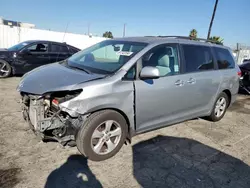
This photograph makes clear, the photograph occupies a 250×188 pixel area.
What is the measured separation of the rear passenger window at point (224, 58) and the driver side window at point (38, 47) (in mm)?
6475

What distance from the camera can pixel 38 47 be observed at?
8.44m

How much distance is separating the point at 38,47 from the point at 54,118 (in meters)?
6.58

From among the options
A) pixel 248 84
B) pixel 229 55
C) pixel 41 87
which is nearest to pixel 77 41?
pixel 248 84

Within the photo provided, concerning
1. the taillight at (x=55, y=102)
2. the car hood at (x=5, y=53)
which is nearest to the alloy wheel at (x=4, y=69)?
the car hood at (x=5, y=53)

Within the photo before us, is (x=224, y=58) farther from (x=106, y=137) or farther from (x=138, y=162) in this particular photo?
(x=106, y=137)

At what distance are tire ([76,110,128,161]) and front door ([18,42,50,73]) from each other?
632cm

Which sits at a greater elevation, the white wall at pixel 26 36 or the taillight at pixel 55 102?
the white wall at pixel 26 36

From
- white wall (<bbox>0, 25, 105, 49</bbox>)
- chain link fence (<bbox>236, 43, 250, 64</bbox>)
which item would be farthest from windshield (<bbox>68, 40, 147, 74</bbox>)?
chain link fence (<bbox>236, 43, 250, 64</bbox>)

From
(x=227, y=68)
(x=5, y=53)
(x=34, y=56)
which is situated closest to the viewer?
(x=227, y=68)

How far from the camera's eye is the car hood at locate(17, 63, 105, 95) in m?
2.70

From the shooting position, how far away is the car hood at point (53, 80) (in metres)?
2.70

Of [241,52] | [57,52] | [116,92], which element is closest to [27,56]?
[57,52]

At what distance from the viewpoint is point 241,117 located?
5.52 m

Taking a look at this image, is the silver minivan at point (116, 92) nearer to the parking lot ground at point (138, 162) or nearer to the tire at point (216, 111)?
the parking lot ground at point (138, 162)
